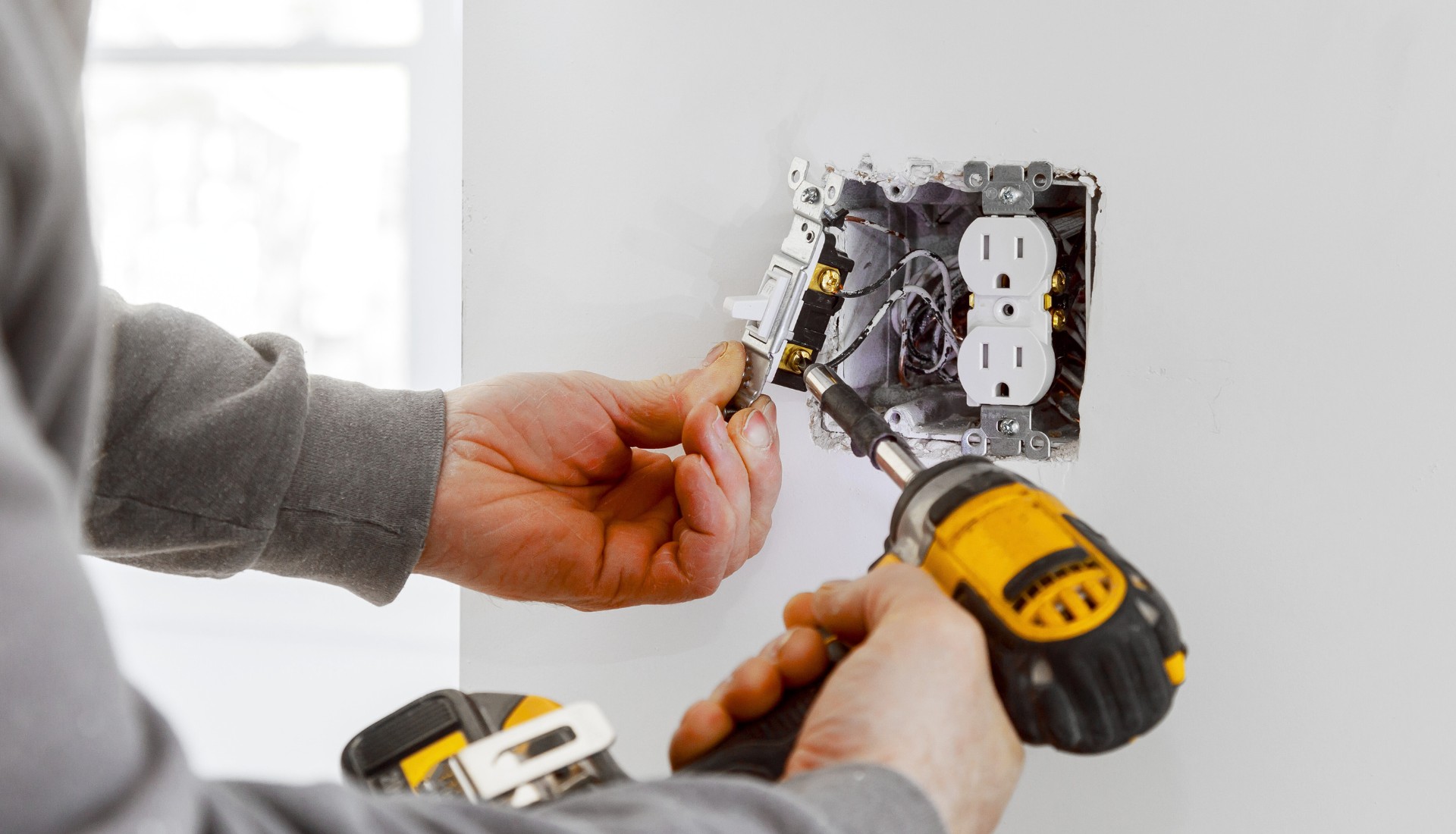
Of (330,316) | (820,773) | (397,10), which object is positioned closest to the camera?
(820,773)

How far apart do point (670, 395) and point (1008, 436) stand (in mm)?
345

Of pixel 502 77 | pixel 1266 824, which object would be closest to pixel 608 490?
pixel 502 77

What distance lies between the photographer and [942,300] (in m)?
0.92

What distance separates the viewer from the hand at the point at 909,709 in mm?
517

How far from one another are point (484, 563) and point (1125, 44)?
2.57 feet

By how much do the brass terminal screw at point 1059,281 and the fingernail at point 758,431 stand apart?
0.31m

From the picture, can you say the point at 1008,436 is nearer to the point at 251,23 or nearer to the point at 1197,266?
the point at 1197,266

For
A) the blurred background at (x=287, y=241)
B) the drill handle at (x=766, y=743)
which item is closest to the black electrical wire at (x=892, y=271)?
the drill handle at (x=766, y=743)

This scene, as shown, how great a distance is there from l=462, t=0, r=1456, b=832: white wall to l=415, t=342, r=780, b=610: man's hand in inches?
2.9

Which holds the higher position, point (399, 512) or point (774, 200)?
point (774, 200)

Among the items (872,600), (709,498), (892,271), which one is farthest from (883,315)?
(872,600)

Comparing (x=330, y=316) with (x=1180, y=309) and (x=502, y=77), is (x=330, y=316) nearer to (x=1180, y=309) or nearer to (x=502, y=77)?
(x=502, y=77)

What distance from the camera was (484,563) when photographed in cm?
90

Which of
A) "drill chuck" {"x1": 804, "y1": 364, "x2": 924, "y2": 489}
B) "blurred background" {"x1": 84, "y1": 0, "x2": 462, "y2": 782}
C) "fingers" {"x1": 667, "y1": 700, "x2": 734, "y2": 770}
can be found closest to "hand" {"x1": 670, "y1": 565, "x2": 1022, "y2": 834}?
"fingers" {"x1": 667, "y1": 700, "x2": 734, "y2": 770}
